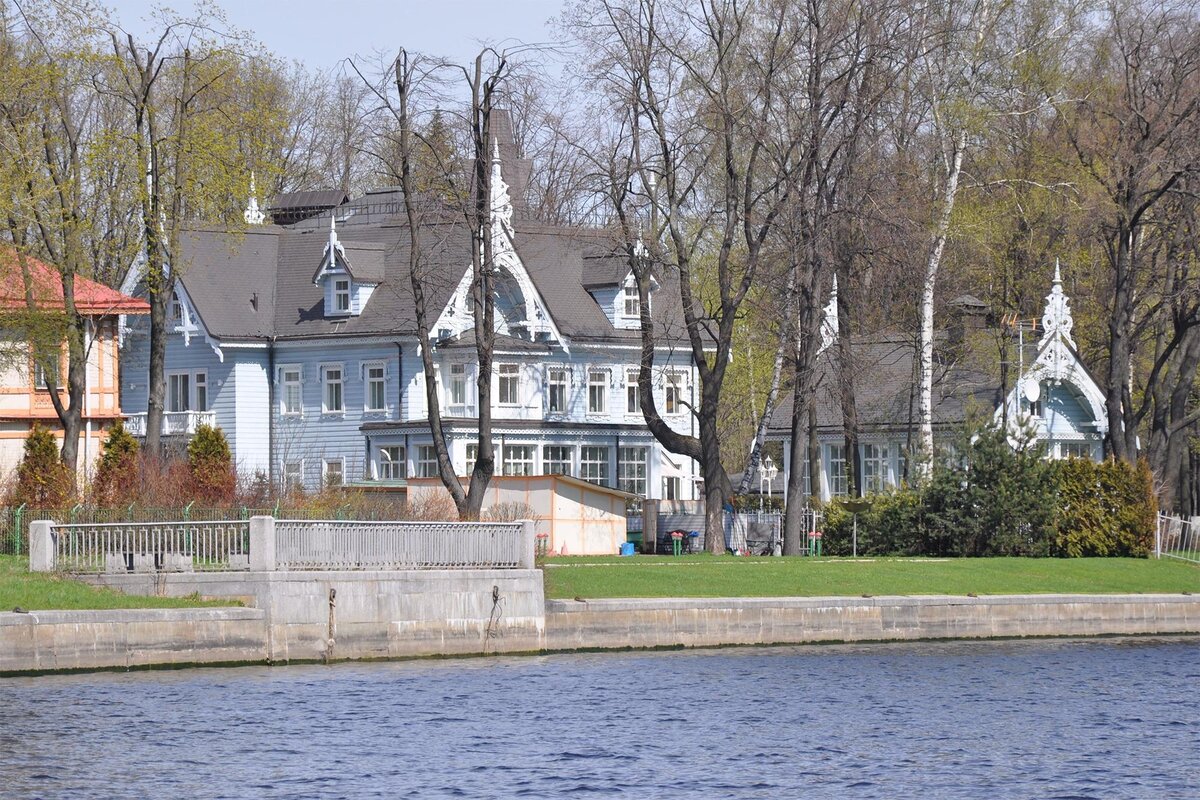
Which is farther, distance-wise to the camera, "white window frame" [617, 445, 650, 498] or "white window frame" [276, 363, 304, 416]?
"white window frame" [617, 445, 650, 498]

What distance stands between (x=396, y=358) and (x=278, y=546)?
95.4 feet

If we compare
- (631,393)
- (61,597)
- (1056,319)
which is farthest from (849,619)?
(631,393)

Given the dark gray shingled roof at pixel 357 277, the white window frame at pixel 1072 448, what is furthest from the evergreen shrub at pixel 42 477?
the white window frame at pixel 1072 448

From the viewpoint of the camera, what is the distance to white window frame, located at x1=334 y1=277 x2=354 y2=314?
206 feet

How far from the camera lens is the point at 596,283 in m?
64.9

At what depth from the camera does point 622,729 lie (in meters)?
26.3

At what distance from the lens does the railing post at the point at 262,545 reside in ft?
106

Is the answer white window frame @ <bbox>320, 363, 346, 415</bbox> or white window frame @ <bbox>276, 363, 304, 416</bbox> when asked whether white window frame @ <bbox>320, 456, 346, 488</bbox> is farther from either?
white window frame @ <bbox>276, 363, 304, 416</bbox>

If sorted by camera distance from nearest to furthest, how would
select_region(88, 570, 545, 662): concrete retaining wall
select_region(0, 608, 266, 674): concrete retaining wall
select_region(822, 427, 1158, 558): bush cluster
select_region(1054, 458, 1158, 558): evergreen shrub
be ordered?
1. select_region(0, 608, 266, 674): concrete retaining wall
2. select_region(88, 570, 545, 662): concrete retaining wall
3. select_region(822, 427, 1158, 558): bush cluster
4. select_region(1054, 458, 1158, 558): evergreen shrub

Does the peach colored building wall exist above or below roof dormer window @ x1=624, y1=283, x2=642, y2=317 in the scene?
below

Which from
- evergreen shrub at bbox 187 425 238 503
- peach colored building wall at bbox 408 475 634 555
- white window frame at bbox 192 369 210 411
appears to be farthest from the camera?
white window frame at bbox 192 369 210 411

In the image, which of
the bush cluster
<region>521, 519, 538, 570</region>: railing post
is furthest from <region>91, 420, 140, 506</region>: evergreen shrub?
the bush cluster

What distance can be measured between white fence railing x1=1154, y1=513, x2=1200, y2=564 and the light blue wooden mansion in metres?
16.1

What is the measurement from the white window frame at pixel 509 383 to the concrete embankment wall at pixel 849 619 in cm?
2638
